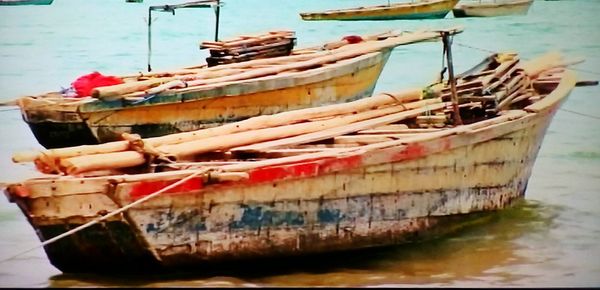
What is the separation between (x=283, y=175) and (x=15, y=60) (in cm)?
531

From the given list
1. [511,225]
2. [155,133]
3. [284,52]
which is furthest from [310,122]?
[284,52]

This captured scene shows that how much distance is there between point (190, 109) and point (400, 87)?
3273 millimetres

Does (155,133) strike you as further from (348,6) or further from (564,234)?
(348,6)

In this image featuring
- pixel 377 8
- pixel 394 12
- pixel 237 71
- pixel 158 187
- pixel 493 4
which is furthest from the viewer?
pixel 377 8

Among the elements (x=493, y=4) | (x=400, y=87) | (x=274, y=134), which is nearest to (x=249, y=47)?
(x=274, y=134)

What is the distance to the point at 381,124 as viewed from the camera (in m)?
4.40

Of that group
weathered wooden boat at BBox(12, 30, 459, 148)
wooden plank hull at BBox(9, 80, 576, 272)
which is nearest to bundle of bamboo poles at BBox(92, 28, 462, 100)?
weathered wooden boat at BBox(12, 30, 459, 148)

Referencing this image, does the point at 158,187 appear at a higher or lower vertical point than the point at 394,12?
higher

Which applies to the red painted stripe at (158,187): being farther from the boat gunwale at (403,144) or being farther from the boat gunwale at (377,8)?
the boat gunwale at (377,8)

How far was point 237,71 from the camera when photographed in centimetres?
596

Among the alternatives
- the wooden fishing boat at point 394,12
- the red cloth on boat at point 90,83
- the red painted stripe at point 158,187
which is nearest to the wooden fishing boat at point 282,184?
the red painted stripe at point 158,187

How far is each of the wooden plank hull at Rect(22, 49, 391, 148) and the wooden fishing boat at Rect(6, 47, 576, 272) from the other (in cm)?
119

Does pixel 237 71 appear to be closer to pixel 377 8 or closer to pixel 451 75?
pixel 451 75

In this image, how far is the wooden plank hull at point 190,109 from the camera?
532 centimetres
